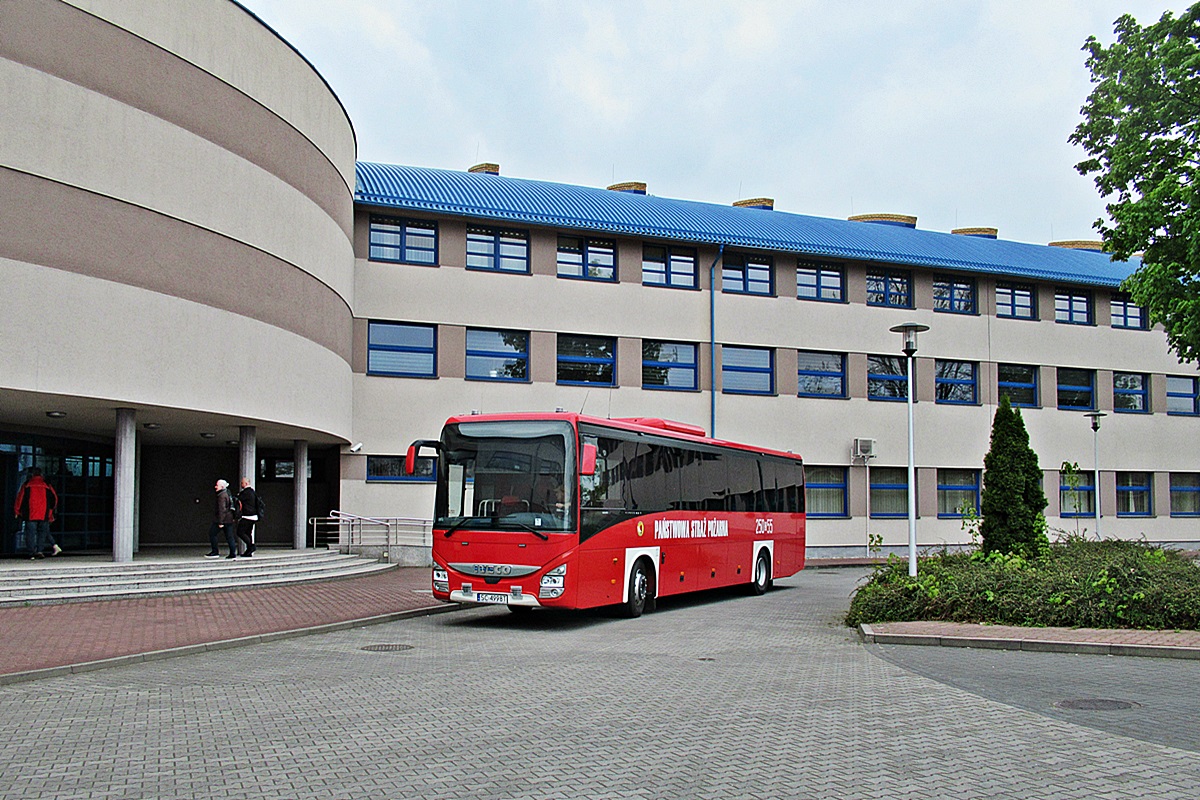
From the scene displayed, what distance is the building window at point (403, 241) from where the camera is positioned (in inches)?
1138

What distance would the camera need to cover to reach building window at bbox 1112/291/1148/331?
38906 millimetres

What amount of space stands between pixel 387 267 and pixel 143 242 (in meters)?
10.0

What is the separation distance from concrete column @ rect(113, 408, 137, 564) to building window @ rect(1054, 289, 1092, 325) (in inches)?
1212

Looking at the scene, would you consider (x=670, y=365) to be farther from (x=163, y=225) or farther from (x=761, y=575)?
(x=163, y=225)

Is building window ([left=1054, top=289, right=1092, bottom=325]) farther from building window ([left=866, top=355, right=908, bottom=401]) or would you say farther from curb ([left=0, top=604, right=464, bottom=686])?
curb ([left=0, top=604, right=464, bottom=686])

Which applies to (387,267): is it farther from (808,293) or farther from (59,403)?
(808,293)

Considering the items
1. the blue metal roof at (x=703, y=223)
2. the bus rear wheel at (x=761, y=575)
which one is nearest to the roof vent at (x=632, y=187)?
the blue metal roof at (x=703, y=223)

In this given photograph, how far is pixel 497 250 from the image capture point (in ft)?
98.7

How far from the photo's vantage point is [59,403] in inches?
741

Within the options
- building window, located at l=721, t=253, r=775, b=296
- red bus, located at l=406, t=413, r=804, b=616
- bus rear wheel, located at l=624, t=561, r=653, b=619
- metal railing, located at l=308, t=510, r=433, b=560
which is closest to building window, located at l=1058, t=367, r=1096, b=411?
building window, located at l=721, t=253, r=775, b=296

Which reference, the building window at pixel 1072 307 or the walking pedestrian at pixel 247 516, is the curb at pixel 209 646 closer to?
the walking pedestrian at pixel 247 516

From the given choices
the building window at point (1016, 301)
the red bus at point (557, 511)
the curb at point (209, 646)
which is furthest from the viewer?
the building window at point (1016, 301)

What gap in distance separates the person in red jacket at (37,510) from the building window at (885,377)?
78.4ft

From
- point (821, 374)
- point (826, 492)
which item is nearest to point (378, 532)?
point (826, 492)
